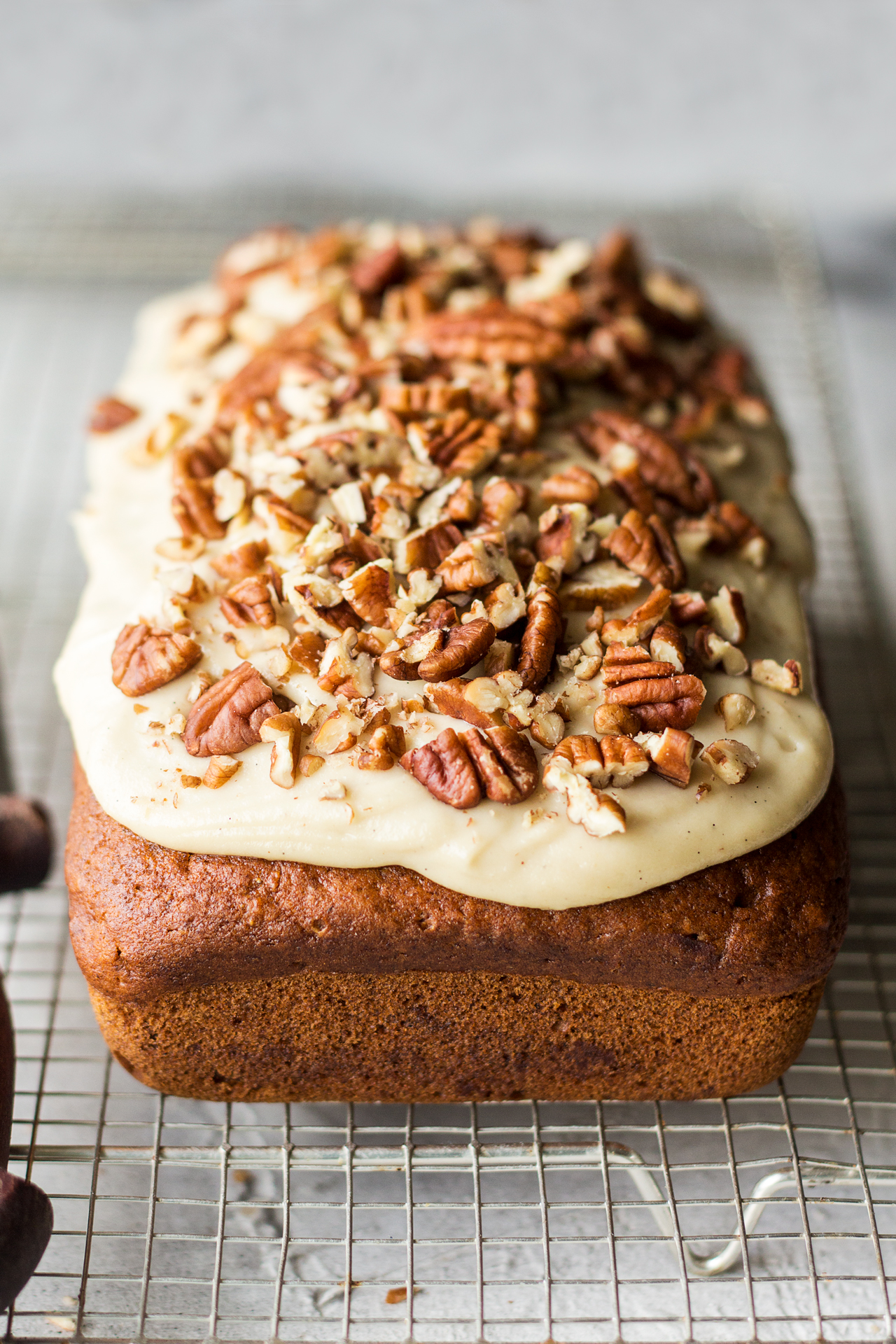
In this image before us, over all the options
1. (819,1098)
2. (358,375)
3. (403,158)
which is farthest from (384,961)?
(403,158)

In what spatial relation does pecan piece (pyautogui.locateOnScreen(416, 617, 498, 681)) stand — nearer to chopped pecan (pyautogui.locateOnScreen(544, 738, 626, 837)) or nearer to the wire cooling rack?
chopped pecan (pyautogui.locateOnScreen(544, 738, 626, 837))

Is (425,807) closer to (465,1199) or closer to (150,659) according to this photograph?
(150,659)

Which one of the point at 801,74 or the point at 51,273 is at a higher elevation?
the point at 801,74

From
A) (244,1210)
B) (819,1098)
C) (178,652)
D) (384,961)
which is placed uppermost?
(178,652)

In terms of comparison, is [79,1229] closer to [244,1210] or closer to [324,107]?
[244,1210]

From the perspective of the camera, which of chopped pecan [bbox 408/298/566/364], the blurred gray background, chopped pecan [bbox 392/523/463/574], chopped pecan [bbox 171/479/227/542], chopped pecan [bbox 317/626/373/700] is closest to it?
chopped pecan [bbox 317/626/373/700]

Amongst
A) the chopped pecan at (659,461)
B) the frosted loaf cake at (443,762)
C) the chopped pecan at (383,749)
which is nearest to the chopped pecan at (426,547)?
the frosted loaf cake at (443,762)

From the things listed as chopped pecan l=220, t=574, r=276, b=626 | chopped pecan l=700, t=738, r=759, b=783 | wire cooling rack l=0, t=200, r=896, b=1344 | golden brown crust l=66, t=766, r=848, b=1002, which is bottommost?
wire cooling rack l=0, t=200, r=896, b=1344

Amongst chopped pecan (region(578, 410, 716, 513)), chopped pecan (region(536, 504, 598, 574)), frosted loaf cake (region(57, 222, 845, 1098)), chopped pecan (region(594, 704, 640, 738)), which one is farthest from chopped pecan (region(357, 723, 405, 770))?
chopped pecan (region(578, 410, 716, 513))

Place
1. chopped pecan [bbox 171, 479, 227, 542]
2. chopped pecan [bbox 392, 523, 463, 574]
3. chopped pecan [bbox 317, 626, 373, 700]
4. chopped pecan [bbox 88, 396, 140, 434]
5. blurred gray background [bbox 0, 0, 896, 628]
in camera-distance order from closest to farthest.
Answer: chopped pecan [bbox 317, 626, 373, 700] < chopped pecan [bbox 392, 523, 463, 574] < chopped pecan [bbox 171, 479, 227, 542] < chopped pecan [bbox 88, 396, 140, 434] < blurred gray background [bbox 0, 0, 896, 628]
